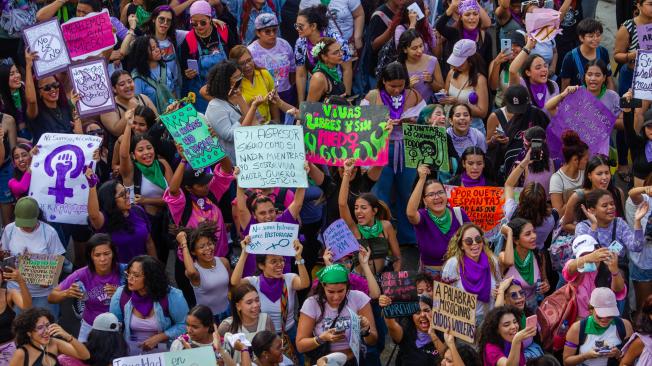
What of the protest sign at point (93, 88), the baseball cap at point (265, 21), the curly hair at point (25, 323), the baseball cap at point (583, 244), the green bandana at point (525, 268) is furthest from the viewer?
the baseball cap at point (265, 21)

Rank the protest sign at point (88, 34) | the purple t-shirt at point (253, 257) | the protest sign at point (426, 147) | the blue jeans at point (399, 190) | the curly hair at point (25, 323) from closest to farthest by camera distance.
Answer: the curly hair at point (25, 323) → the purple t-shirt at point (253, 257) → the protest sign at point (426, 147) → the blue jeans at point (399, 190) → the protest sign at point (88, 34)

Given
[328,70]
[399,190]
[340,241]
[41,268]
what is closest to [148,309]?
[41,268]

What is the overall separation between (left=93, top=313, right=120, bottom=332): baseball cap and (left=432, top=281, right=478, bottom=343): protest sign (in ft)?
8.14

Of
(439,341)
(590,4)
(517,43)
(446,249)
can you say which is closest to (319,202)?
(446,249)

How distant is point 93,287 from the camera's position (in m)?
13.0

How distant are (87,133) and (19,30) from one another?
2155 mm

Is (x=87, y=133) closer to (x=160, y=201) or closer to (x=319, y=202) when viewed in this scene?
(x=160, y=201)

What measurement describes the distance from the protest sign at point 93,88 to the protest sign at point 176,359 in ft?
11.9

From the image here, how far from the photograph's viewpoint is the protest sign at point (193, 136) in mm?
14047

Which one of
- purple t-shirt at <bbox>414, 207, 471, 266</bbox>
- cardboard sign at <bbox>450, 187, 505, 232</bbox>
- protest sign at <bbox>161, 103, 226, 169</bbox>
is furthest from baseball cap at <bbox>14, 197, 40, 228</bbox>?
cardboard sign at <bbox>450, 187, 505, 232</bbox>

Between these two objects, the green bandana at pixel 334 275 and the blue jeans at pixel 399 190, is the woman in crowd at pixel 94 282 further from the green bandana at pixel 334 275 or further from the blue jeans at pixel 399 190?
the blue jeans at pixel 399 190

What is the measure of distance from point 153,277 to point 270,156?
66.0 inches

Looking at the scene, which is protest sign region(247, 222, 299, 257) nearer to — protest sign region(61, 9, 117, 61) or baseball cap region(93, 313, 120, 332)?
baseball cap region(93, 313, 120, 332)

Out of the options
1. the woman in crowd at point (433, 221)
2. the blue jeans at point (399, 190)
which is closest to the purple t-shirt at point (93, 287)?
the woman in crowd at point (433, 221)
